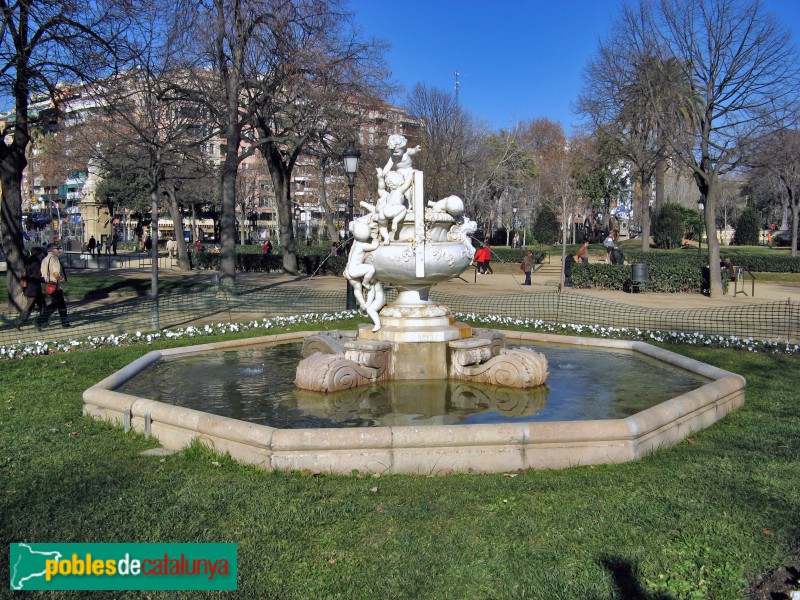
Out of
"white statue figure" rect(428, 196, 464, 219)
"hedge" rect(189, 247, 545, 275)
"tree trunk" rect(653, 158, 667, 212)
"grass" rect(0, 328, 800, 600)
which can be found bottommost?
"grass" rect(0, 328, 800, 600)

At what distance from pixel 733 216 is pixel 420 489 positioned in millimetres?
79039

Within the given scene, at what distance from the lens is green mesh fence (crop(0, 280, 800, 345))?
12773mm

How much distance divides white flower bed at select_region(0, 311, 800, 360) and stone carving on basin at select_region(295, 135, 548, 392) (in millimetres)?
4488

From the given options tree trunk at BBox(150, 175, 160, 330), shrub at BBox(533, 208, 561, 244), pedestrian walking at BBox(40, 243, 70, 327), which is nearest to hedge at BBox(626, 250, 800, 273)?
shrub at BBox(533, 208, 561, 244)

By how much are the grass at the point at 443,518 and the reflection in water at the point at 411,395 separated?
102cm

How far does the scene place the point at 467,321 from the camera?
12.8 metres

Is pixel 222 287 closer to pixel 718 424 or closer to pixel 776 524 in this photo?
pixel 718 424

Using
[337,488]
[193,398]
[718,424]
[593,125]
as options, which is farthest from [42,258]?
[593,125]

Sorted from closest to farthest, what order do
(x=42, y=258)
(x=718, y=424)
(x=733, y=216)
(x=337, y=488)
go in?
(x=337, y=488)
(x=718, y=424)
(x=42, y=258)
(x=733, y=216)

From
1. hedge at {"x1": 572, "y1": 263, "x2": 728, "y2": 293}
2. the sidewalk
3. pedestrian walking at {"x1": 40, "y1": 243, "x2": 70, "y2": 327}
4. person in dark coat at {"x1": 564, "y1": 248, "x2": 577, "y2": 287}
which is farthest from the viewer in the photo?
person in dark coat at {"x1": 564, "y1": 248, "x2": 577, "y2": 287}

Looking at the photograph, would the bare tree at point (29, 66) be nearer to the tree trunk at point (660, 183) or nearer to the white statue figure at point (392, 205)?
the white statue figure at point (392, 205)

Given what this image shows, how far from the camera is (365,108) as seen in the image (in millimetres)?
23828

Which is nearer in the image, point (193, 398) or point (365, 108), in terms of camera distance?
point (193, 398)

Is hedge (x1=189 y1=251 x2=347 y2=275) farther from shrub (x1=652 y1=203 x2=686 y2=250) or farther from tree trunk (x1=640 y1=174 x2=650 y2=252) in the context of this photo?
shrub (x1=652 y1=203 x2=686 y2=250)
